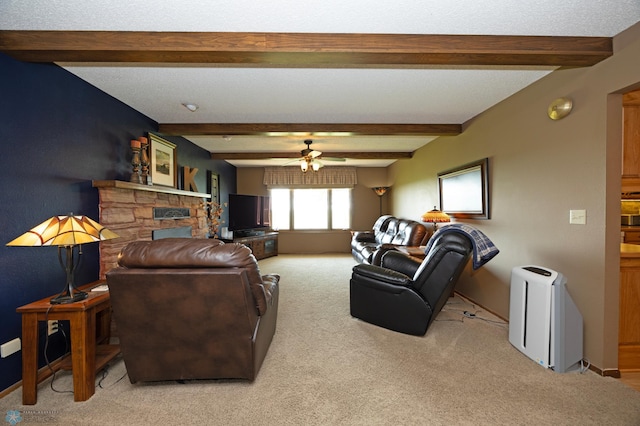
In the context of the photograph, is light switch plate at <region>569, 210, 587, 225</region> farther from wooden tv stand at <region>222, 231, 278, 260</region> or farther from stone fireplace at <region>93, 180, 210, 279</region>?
wooden tv stand at <region>222, 231, 278, 260</region>

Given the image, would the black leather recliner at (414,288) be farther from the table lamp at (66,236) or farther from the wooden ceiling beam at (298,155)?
the wooden ceiling beam at (298,155)

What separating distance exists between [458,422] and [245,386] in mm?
1361

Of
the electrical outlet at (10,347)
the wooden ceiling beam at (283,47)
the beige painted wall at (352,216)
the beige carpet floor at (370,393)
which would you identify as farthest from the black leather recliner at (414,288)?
the beige painted wall at (352,216)

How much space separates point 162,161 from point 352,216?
17.0 feet

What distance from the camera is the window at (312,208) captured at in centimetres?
797

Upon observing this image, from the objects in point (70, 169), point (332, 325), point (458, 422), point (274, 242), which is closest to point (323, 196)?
point (274, 242)

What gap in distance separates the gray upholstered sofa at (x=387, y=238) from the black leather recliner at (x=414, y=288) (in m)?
0.87

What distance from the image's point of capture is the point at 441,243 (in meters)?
2.64

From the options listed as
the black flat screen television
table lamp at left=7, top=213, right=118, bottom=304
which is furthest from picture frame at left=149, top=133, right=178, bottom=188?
the black flat screen television

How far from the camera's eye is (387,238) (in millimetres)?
5824

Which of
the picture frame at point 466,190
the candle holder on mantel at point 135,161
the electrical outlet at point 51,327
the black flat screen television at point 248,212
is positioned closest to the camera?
the electrical outlet at point 51,327

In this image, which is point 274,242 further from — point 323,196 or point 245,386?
point 245,386

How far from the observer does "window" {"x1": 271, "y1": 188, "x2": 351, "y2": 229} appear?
7.97 m

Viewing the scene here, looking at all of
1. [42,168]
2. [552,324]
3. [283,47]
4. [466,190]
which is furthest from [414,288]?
[42,168]
